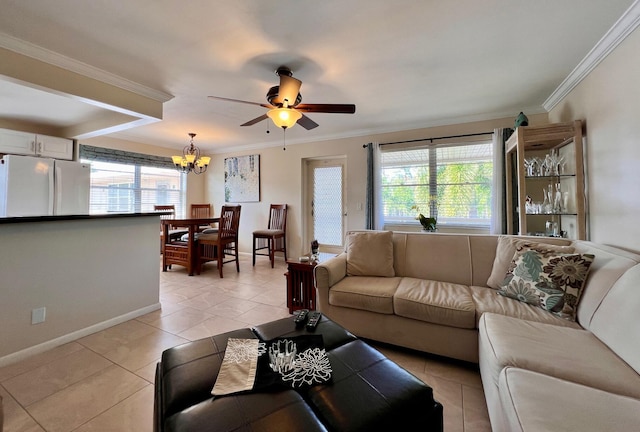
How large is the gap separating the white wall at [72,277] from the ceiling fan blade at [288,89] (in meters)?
1.91

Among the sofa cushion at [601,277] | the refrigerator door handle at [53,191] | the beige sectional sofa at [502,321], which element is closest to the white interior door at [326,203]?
the beige sectional sofa at [502,321]

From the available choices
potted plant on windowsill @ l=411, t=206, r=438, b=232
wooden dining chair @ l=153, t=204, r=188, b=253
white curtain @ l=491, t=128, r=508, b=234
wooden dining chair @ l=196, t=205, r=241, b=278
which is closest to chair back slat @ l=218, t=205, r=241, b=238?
wooden dining chair @ l=196, t=205, r=241, b=278

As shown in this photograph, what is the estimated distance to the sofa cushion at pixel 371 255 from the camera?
2.43 metres

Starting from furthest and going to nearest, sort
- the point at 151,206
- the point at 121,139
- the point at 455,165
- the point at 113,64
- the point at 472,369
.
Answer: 1. the point at 151,206
2. the point at 121,139
3. the point at 455,165
4. the point at 113,64
5. the point at 472,369

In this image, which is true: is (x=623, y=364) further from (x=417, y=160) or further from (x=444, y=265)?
(x=417, y=160)

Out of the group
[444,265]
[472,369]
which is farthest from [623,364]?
[444,265]

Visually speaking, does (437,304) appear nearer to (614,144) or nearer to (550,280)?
(550,280)

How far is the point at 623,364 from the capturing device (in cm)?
112

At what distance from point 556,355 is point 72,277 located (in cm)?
333

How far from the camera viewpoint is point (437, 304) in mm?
1802

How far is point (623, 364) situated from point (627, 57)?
2.11 metres

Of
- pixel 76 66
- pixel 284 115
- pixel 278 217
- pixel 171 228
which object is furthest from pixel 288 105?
pixel 171 228

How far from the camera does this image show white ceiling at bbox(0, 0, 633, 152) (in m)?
1.68

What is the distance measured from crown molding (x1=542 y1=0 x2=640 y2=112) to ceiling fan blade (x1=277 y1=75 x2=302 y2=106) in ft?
7.56
